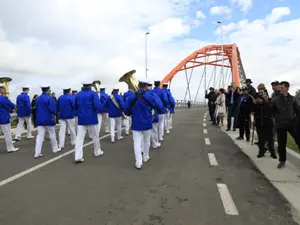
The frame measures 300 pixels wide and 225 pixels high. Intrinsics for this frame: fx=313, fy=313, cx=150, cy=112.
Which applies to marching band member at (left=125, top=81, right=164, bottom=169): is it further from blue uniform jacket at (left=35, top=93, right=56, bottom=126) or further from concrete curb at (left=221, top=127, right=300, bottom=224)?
concrete curb at (left=221, top=127, right=300, bottom=224)

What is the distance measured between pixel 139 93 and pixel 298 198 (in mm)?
3816

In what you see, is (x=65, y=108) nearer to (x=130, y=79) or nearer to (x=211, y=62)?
(x=130, y=79)

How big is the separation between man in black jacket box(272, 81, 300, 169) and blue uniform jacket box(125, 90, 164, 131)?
103 inches

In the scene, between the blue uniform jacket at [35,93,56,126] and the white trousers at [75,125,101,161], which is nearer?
the white trousers at [75,125,101,161]

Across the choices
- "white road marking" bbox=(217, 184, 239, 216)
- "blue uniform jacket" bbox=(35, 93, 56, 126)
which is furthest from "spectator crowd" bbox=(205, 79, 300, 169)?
"blue uniform jacket" bbox=(35, 93, 56, 126)

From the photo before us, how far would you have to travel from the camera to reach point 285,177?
6.10 m

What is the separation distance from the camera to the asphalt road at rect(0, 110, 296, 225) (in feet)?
13.4

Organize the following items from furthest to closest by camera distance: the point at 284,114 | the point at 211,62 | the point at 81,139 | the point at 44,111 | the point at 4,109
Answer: the point at 211,62 → the point at 4,109 → the point at 44,111 → the point at 81,139 → the point at 284,114

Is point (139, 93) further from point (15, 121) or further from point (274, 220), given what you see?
point (15, 121)

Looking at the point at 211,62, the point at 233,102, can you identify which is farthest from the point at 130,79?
the point at 211,62

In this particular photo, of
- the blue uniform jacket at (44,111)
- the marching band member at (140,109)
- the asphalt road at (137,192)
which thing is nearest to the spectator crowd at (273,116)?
the asphalt road at (137,192)

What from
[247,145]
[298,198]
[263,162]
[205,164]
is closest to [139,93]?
[205,164]

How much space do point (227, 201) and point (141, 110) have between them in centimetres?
312

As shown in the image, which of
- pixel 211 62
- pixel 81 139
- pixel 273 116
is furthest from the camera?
pixel 211 62
